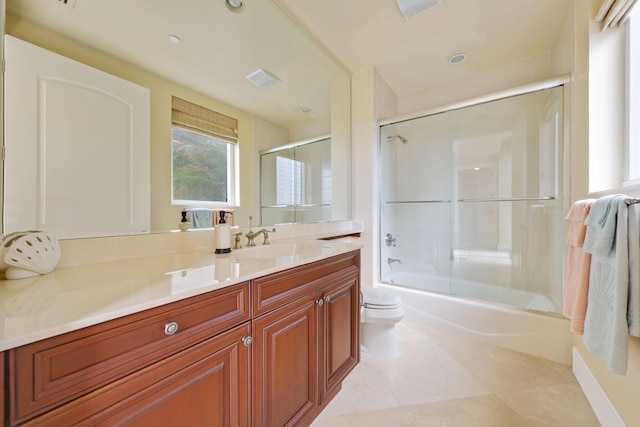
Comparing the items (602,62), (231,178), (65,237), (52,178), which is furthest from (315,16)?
(65,237)

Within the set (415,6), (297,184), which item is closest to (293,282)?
(297,184)

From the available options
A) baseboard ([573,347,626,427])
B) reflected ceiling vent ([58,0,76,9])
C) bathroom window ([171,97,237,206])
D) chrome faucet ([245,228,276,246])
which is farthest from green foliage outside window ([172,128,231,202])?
baseboard ([573,347,626,427])

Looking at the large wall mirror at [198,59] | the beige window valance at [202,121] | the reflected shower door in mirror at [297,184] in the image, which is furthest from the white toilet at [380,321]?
the beige window valance at [202,121]

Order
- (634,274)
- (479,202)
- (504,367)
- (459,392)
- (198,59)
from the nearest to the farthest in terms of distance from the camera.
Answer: (634,274), (198,59), (459,392), (504,367), (479,202)

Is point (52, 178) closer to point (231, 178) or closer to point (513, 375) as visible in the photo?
point (231, 178)

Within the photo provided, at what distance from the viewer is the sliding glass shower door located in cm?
211

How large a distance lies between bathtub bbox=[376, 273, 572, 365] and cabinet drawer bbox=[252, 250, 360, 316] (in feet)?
4.16

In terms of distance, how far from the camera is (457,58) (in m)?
2.28

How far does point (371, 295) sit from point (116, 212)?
1602 mm

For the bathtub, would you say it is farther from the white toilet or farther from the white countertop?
the white countertop

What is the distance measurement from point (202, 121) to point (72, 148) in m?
0.56

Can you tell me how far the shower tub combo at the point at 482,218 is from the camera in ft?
6.24

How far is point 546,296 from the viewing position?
207 centimetres

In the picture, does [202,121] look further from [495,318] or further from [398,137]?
[495,318]
